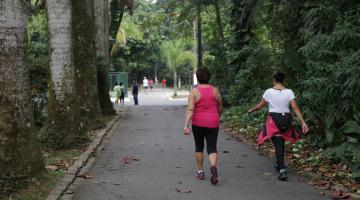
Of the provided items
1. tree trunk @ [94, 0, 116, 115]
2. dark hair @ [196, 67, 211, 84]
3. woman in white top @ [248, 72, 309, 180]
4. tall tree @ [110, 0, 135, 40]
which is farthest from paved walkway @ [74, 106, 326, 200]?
tall tree @ [110, 0, 135, 40]

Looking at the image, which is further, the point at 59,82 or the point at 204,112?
the point at 59,82

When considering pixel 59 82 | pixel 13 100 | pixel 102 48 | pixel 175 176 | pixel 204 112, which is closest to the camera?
pixel 13 100

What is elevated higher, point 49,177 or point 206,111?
point 206,111

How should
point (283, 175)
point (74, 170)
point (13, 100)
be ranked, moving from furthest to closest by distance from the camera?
1. point (74, 170)
2. point (283, 175)
3. point (13, 100)

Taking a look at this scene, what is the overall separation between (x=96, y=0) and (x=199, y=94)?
12166 millimetres

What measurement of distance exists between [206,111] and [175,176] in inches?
49.3

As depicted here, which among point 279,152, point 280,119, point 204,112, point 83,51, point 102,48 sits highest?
point 102,48

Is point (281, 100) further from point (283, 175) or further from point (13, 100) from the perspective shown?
point (13, 100)

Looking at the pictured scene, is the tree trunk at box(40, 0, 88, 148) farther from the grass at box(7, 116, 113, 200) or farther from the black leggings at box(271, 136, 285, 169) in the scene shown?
the black leggings at box(271, 136, 285, 169)

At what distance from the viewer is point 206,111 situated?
7.89 meters

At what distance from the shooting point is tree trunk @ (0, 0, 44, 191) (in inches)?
263

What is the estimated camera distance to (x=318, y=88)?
899cm

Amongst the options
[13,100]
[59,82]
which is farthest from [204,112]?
[59,82]

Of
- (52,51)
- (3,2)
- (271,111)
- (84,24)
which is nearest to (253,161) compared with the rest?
(271,111)
